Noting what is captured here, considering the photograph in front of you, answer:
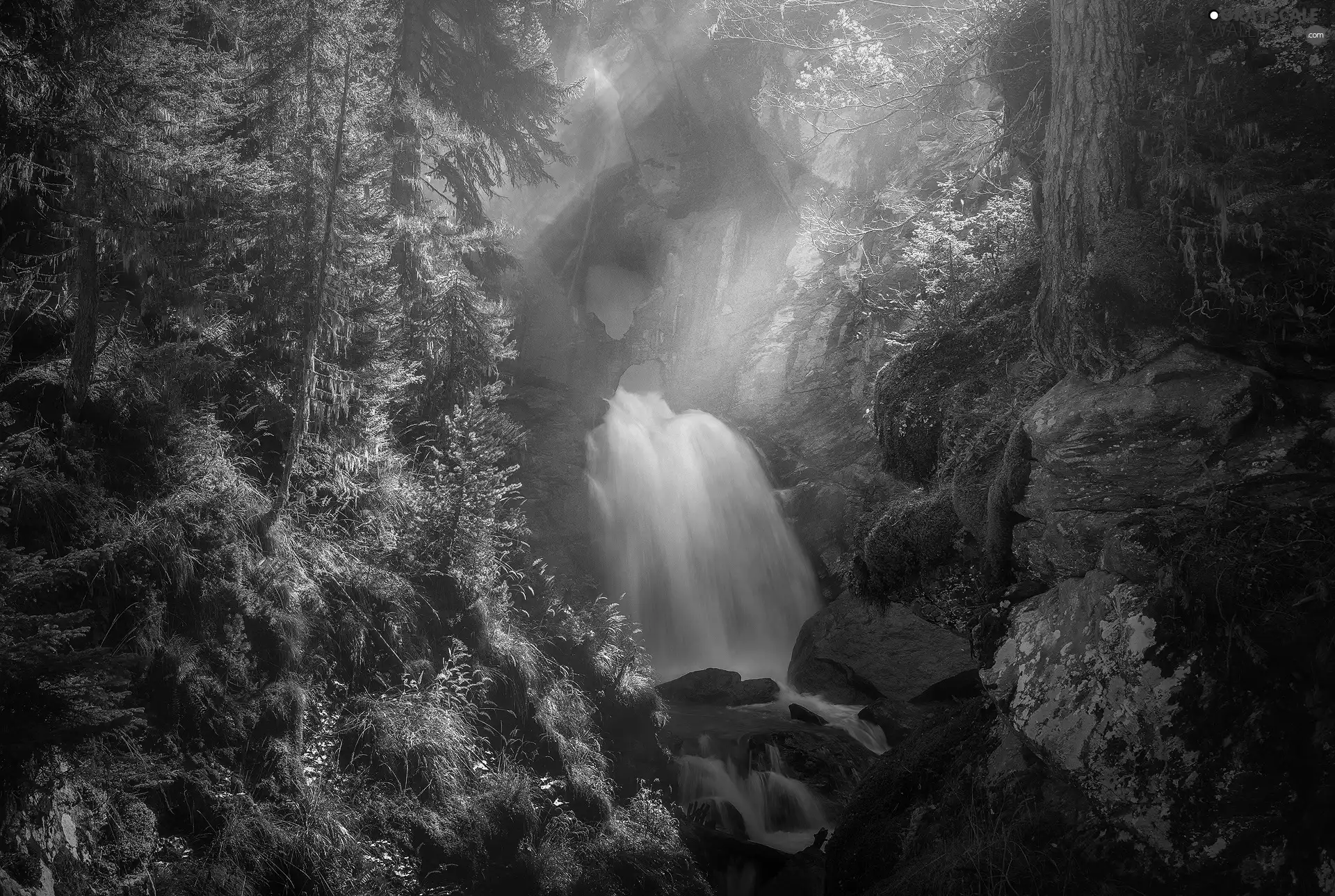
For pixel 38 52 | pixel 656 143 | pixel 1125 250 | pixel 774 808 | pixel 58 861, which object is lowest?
pixel 774 808

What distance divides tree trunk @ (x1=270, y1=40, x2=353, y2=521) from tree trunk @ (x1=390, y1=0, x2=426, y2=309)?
1.90 metres

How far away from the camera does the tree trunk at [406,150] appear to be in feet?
33.1

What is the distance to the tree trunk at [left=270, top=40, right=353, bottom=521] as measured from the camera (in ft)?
24.3

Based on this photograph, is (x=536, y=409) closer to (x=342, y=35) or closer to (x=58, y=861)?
(x=342, y=35)

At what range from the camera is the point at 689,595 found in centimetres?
1673

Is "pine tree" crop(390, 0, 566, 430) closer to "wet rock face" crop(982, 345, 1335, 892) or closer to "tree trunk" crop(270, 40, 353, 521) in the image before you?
"tree trunk" crop(270, 40, 353, 521)

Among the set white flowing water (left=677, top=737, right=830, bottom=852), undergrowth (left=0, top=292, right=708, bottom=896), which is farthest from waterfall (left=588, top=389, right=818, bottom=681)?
undergrowth (left=0, top=292, right=708, bottom=896)

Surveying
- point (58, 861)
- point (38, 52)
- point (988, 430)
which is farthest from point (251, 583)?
point (988, 430)

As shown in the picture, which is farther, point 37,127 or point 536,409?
point 536,409

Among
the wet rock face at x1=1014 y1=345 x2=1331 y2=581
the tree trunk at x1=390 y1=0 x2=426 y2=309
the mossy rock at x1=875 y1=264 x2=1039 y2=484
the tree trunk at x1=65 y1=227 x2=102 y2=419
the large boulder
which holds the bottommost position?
the large boulder

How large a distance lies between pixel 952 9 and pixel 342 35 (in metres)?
6.87

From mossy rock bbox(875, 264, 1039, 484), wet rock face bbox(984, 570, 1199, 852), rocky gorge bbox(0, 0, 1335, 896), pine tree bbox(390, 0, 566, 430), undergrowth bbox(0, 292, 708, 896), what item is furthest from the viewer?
pine tree bbox(390, 0, 566, 430)

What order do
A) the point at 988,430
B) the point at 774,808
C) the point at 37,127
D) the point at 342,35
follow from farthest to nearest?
the point at 774,808
the point at 342,35
the point at 988,430
the point at 37,127

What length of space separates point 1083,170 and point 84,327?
783 centimetres
